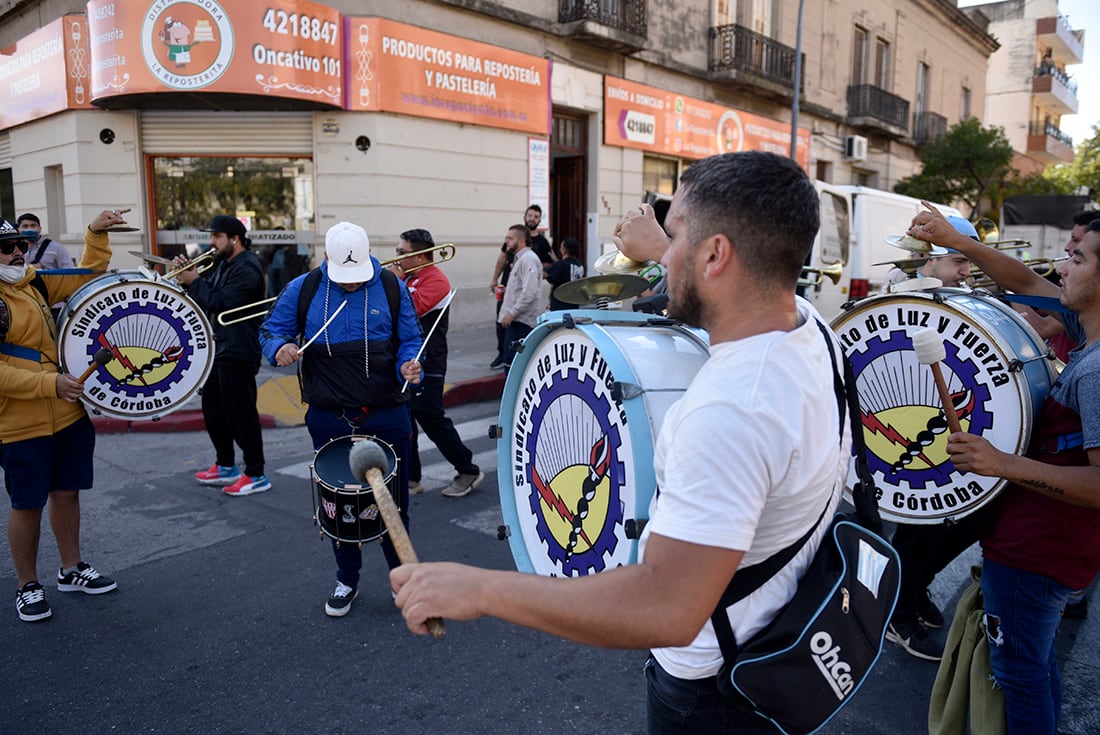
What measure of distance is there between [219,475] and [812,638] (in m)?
5.63

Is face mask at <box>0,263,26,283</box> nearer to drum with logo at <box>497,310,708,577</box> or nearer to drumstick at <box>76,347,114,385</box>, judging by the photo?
drumstick at <box>76,347,114,385</box>

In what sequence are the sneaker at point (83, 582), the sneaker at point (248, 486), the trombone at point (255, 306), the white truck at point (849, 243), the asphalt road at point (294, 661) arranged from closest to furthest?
the asphalt road at point (294, 661)
the sneaker at point (83, 582)
the trombone at point (255, 306)
the sneaker at point (248, 486)
the white truck at point (849, 243)

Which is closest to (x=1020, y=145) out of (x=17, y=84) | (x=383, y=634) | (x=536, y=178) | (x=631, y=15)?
(x=631, y=15)

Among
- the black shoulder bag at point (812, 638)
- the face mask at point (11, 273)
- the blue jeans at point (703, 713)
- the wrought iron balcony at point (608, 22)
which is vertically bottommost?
the blue jeans at point (703, 713)

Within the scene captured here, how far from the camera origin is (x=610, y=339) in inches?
69.2

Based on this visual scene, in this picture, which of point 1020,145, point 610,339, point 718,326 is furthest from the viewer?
point 1020,145

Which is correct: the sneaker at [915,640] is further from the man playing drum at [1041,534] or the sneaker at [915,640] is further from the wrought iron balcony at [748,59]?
the wrought iron balcony at [748,59]

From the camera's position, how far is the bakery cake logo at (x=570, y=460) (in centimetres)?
174

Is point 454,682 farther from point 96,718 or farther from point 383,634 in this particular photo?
point 96,718

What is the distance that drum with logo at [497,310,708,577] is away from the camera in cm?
167

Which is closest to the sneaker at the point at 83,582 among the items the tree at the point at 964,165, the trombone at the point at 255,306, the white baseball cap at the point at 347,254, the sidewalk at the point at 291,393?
the trombone at the point at 255,306

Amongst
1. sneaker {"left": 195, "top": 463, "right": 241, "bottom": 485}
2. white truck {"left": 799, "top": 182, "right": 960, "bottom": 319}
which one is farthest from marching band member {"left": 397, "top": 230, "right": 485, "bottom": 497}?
white truck {"left": 799, "top": 182, "right": 960, "bottom": 319}

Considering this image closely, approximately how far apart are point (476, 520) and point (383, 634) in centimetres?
158

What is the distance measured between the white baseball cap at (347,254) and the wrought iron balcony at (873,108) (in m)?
24.4
